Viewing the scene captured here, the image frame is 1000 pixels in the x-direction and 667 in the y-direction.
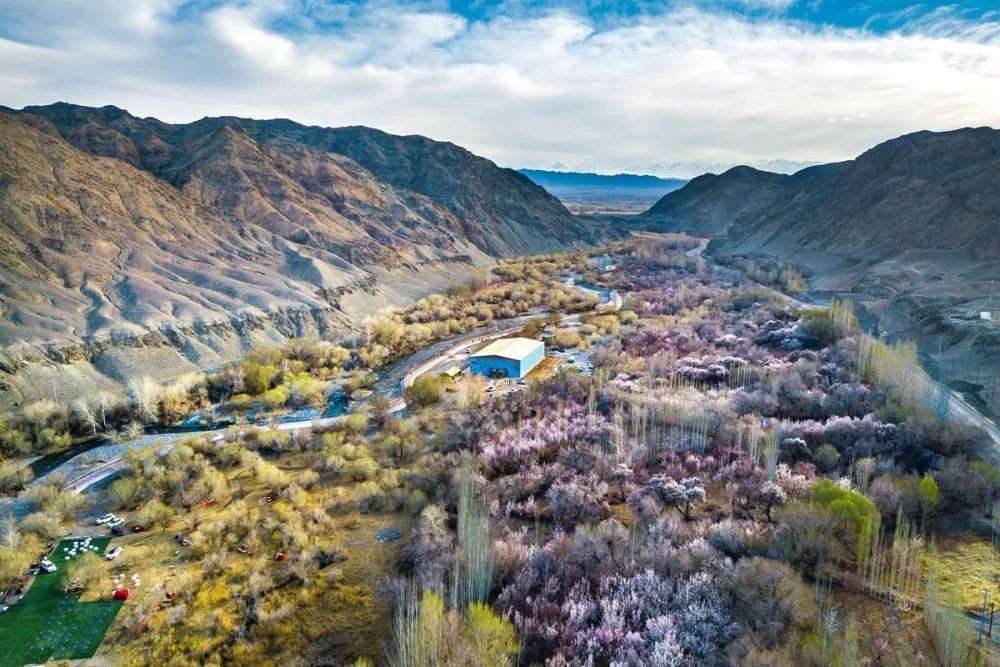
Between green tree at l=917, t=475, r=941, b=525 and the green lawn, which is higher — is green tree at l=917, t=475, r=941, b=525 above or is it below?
above

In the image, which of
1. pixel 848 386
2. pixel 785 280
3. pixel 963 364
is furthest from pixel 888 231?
pixel 848 386

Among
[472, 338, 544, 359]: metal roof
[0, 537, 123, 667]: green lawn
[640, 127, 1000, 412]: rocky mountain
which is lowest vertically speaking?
[0, 537, 123, 667]: green lawn

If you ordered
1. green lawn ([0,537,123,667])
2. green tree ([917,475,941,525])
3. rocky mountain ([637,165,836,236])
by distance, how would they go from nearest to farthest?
green lawn ([0,537,123,667])
green tree ([917,475,941,525])
rocky mountain ([637,165,836,236])

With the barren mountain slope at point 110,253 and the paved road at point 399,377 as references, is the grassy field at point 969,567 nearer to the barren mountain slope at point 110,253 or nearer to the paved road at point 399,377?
the paved road at point 399,377

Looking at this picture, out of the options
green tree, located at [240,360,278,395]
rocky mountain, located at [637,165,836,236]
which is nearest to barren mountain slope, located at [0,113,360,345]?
green tree, located at [240,360,278,395]

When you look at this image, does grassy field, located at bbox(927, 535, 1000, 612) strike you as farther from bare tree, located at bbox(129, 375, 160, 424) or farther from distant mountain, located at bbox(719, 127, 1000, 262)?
distant mountain, located at bbox(719, 127, 1000, 262)

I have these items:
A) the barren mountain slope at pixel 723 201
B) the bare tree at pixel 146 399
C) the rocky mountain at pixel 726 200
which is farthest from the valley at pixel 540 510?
the barren mountain slope at pixel 723 201

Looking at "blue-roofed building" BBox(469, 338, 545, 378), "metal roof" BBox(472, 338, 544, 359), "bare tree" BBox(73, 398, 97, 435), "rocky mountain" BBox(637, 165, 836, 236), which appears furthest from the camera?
"rocky mountain" BBox(637, 165, 836, 236)
